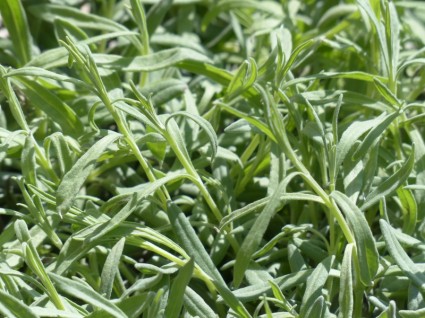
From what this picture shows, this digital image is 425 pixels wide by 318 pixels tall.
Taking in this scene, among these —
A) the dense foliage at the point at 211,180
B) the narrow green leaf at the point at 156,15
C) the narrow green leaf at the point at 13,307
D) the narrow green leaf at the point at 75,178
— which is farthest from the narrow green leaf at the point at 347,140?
the narrow green leaf at the point at 156,15

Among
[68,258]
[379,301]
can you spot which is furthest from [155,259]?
[379,301]

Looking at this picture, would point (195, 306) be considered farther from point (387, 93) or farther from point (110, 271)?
point (387, 93)

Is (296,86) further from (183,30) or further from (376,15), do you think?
(183,30)

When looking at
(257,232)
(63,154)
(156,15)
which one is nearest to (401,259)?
(257,232)

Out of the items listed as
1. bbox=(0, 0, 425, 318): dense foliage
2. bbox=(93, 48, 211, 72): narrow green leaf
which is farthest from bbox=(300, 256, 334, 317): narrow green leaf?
bbox=(93, 48, 211, 72): narrow green leaf

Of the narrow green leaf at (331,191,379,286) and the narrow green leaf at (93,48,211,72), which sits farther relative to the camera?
the narrow green leaf at (93,48,211,72)

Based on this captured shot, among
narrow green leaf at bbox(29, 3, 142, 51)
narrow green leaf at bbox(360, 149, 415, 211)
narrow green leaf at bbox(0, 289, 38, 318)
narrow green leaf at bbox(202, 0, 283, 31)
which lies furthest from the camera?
narrow green leaf at bbox(202, 0, 283, 31)

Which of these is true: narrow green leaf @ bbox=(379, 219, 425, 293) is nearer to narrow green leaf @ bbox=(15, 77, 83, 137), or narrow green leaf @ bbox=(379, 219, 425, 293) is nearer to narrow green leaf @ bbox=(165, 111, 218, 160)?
narrow green leaf @ bbox=(165, 111, 218, 160)

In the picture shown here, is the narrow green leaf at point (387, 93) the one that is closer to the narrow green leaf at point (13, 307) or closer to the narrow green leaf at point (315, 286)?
the narrow green leaf at point (315, 286)
